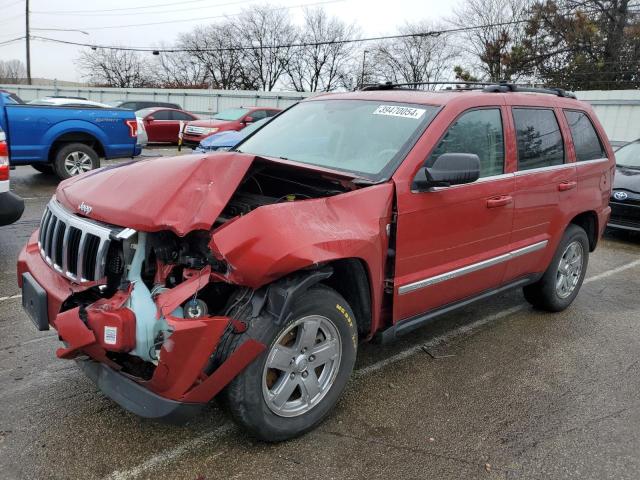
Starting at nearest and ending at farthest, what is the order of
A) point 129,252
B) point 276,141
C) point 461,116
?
point 129,252 → point 461,116 → point 276,141

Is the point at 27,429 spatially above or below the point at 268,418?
below

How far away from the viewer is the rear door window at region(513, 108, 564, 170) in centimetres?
404

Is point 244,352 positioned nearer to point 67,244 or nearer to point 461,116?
point 67,244

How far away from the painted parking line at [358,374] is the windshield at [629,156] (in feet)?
11.5

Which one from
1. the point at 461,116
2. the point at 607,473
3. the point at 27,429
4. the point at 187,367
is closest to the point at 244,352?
the point at 187,367

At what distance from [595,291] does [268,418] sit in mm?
4525

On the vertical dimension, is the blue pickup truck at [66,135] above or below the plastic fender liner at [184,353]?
above

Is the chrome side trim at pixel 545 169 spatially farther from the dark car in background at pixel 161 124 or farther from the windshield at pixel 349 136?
the dark car in background at pixel 161 124

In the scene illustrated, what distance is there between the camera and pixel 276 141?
13.0ft

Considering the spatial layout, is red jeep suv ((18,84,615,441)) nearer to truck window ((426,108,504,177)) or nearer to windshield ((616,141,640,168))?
truck window ((426,108,504,177))

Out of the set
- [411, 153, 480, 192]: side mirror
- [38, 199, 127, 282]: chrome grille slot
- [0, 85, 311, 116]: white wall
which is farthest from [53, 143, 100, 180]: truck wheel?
[0, 85, 311, 116]: white wall

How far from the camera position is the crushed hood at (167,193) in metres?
2.48

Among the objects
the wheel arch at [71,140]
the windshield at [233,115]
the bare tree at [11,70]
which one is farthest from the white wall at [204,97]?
the bare tree at [11,70]

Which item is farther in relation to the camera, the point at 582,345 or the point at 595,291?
the point at 595,291
